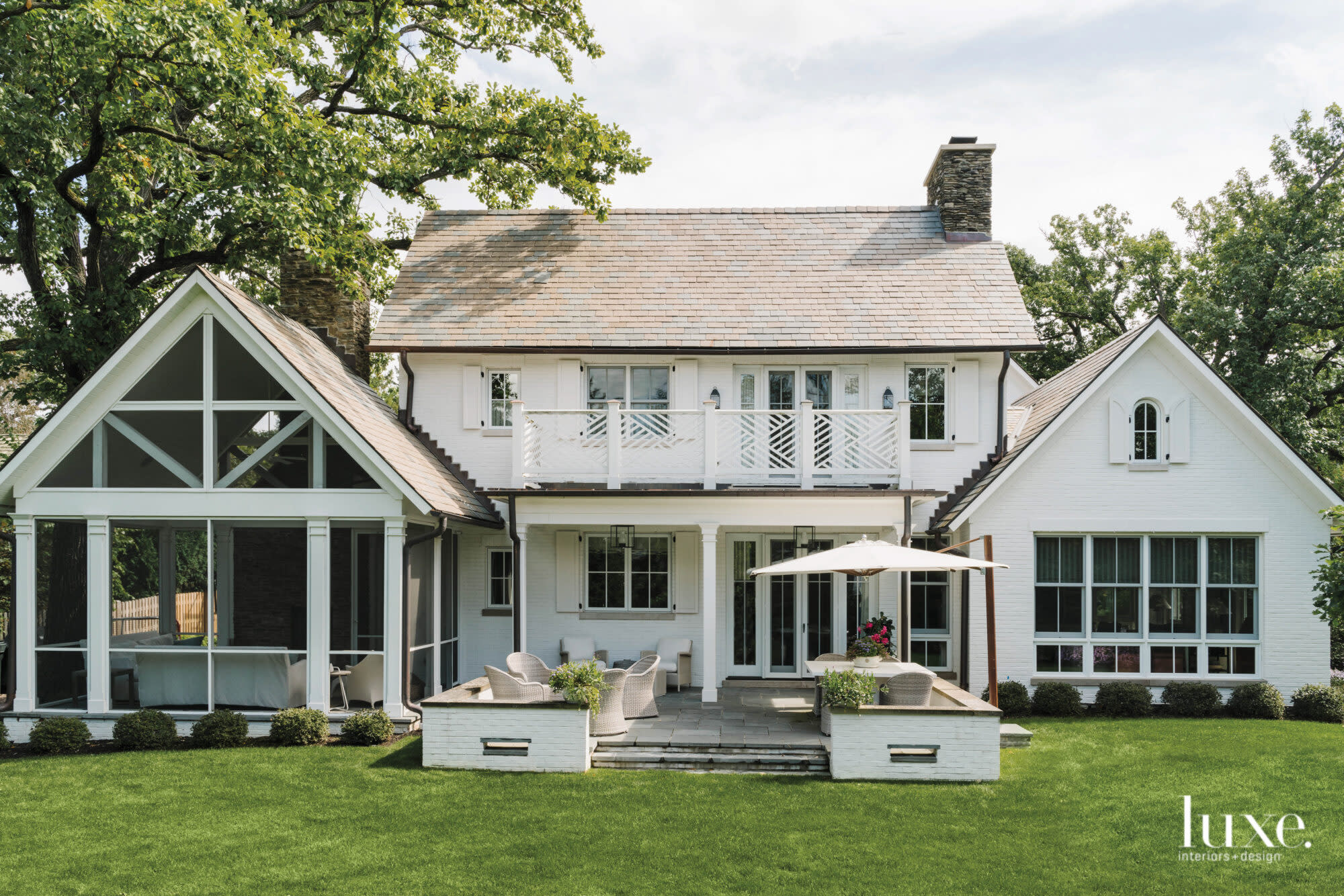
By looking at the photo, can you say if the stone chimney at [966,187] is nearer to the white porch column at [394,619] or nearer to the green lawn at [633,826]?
the green lawn at [633,826]

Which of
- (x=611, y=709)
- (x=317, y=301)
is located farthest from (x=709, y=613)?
(x=317, y=301)

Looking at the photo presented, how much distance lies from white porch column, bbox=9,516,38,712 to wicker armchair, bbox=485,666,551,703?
250 inches

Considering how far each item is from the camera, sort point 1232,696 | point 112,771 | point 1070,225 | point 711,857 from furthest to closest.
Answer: point 1070,225 → point 1232,696 → point 112,771 → point 711,857

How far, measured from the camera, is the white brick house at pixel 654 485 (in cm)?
1272

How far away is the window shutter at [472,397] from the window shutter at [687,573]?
345cm

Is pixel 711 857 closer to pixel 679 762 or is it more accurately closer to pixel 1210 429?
pixel 679 762

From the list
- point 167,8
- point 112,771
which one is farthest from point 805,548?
point 167,8

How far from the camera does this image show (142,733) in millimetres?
A: 11984

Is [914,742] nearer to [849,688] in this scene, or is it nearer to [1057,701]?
[849,688]

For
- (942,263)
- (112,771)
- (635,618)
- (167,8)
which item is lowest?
(112,771)

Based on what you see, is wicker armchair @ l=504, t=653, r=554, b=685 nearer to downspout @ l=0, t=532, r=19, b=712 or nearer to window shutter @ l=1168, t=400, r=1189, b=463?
downspout @ l=0, t=532, r=19, b=712

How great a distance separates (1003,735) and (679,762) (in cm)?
441

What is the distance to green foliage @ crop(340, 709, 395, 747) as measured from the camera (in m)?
12.1

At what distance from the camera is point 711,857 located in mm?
8258
